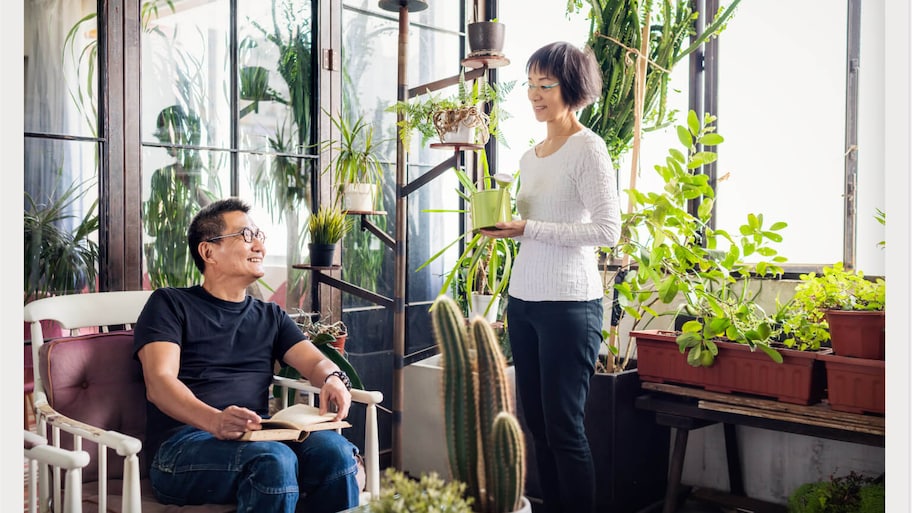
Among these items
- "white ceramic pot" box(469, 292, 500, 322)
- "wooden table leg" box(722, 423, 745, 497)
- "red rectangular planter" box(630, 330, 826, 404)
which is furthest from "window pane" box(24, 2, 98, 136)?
"wooden table leg" box(722, 423, 745, 497)

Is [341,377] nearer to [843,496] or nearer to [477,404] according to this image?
[477,404]

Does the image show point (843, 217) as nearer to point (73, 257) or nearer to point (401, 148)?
point (401, 148)

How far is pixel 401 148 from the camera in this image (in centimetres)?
295

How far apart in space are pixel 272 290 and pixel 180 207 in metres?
0.46

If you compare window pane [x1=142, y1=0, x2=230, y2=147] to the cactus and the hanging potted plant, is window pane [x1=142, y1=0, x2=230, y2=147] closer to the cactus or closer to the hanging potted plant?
the hanging potted plant

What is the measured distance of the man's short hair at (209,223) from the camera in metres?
2.15

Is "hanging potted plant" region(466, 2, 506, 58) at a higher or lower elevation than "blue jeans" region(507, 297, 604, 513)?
higher

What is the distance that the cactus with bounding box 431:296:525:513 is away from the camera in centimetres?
90

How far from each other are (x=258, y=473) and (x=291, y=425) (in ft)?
0.86

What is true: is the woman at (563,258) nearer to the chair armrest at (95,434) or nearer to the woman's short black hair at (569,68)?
the woman's short black hair at (569,68)

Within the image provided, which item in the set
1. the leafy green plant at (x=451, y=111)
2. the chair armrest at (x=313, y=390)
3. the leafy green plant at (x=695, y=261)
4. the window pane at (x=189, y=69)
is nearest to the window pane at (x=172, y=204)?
the window pane at (x=189, y=69)

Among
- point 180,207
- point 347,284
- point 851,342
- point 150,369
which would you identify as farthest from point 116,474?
point 851,342

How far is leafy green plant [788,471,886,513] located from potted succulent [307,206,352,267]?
1.74 m

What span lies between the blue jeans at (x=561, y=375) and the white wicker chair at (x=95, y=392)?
0.43m
